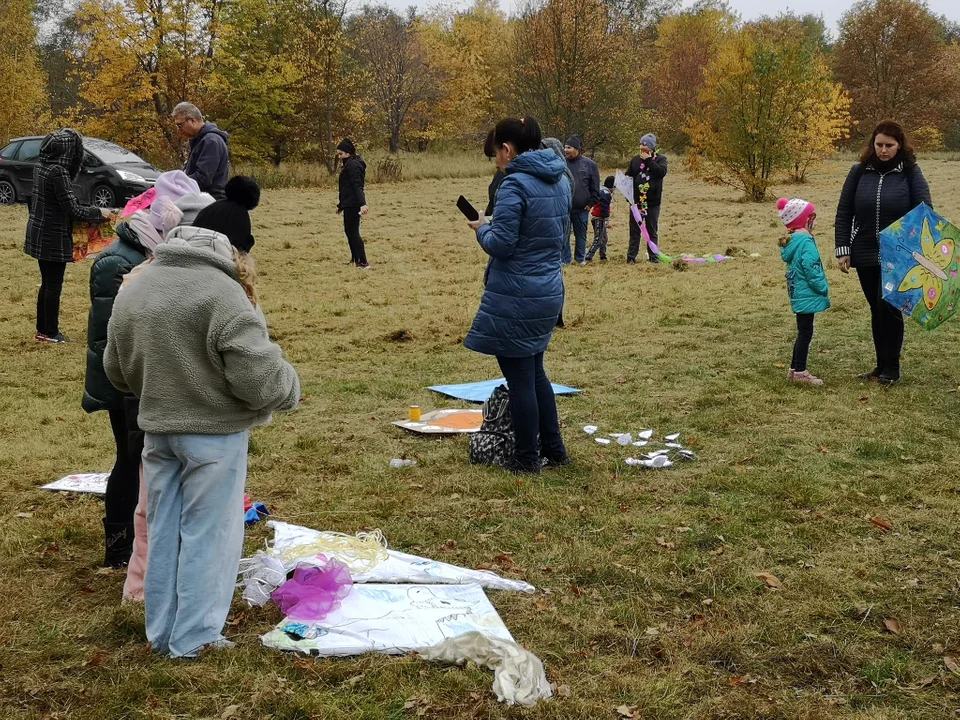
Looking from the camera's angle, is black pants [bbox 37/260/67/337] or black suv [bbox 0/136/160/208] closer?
black pants [bbox 37/260/67/337]

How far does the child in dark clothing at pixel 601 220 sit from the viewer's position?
47.4 feet

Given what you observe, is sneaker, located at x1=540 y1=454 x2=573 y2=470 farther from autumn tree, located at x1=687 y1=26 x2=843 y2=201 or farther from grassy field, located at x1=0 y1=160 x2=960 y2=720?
autumn tree, located at x1=687 y1=26 x2=843 y2=201

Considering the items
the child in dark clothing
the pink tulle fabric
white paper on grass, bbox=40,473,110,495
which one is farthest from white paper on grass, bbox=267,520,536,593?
the child in dark clothing

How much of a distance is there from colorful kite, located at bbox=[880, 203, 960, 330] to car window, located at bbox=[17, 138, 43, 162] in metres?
18.2

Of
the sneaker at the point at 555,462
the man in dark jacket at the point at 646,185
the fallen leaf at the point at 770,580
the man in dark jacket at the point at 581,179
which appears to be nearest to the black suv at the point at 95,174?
the man in dark jacket at the point at 581,179

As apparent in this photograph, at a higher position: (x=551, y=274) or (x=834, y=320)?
(x=551, y=274)

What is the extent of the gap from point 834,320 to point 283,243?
9112 mm

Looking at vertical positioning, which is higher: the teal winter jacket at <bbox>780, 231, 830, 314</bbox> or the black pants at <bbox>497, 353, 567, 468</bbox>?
the teal winter jacket at <bbox>780, 231, 830, 314</bbox>

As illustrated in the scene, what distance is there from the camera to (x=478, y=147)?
143ft

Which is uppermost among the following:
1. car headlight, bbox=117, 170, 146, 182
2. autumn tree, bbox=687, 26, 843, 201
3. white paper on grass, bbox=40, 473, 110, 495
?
autumn tree, bbox=687, 26, 843, 201

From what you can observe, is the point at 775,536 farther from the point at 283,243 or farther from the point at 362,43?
the point at 362,43

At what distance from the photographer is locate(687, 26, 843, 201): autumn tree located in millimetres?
24438

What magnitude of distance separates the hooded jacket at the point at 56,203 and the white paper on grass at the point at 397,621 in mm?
6167

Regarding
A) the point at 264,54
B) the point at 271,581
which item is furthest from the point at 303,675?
the point at 264,54
